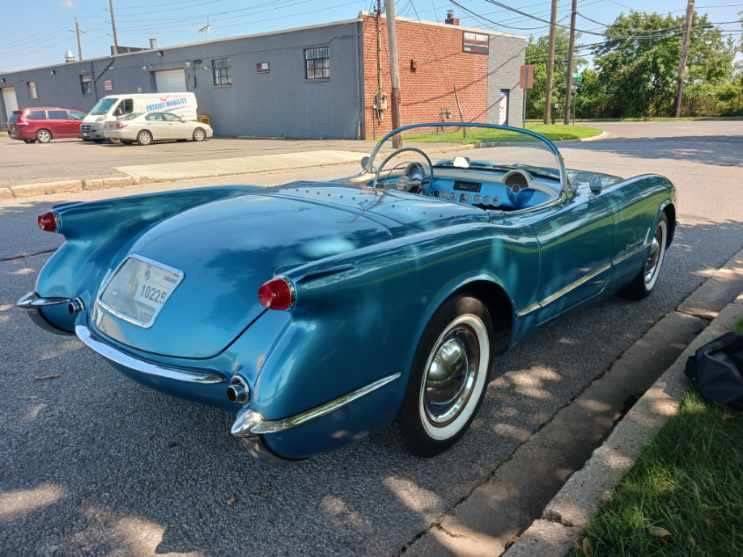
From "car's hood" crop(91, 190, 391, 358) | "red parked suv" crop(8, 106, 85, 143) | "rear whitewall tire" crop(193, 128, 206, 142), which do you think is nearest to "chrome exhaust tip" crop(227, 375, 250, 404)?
"car's hood" crop(91, 190, 391, 358)

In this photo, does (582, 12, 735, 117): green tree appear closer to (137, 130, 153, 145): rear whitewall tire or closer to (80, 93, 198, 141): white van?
(80, 93, 198, 141): white van

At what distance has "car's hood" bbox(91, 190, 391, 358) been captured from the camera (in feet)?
7.11

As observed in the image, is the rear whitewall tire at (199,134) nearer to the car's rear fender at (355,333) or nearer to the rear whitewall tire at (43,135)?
the rear whitewall tire at (43,135)

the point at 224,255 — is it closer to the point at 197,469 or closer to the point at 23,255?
the point at 197,469

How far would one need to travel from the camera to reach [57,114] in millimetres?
25281

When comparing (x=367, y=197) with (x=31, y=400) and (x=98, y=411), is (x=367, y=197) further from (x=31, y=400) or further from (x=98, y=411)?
(x=31, y=400)

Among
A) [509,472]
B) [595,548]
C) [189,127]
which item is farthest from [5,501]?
[189,127]

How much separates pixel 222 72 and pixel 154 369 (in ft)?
93.4

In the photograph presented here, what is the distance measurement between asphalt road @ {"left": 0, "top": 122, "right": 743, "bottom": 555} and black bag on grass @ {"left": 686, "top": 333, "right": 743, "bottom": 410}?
1.94ft

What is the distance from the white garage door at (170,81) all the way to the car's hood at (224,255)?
30.2 meters

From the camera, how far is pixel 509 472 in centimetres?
253

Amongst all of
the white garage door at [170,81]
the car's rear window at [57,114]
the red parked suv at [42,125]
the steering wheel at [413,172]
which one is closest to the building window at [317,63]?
the white garage door at [170,81]

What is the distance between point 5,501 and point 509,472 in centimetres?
Result: 198

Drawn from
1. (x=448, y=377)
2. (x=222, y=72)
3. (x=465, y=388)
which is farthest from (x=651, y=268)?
(x=222, y=72)
